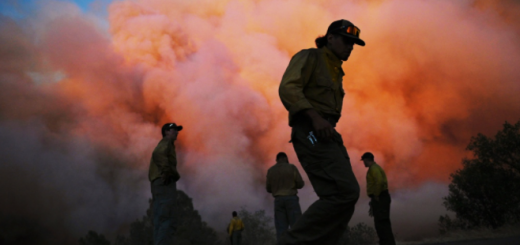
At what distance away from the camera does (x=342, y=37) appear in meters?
3.66

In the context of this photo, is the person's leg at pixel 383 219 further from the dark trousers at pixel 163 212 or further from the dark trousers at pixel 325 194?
the dark trousers at pixel 325 194

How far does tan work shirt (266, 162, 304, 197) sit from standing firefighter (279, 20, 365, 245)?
18.7 feet

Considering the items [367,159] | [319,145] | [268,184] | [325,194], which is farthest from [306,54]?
[268,184]

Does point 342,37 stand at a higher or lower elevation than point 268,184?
lower

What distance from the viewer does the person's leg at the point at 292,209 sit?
8984 mm

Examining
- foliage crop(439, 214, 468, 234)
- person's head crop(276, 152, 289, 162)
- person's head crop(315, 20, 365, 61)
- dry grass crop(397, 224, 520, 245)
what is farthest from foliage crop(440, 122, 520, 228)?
person's head crop(315, 20, 365, 61)

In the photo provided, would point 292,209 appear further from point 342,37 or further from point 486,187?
point 486,187

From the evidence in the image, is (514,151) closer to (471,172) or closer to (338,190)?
(471,172)

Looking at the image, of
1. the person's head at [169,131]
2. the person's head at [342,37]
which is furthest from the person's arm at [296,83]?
the person's head at [169,131]

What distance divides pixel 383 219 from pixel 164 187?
3941mm

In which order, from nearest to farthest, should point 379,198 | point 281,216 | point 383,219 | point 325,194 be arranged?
point 325,194 < point 383,219 < point 379,198 < point 281,216

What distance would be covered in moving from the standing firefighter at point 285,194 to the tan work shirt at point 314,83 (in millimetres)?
5682

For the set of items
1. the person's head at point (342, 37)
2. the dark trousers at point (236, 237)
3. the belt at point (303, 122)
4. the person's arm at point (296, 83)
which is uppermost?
the dark trousers at point (236, 237)

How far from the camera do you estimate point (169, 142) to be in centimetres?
693
